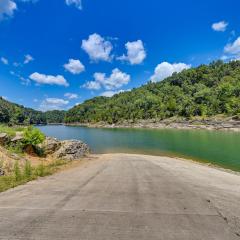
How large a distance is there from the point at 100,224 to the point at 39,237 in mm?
2086

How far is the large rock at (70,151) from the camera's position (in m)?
37.5

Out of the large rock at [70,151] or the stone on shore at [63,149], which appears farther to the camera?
the stone on shore at [63,149]

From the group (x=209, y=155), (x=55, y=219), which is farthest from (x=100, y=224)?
(x=209, y=155)

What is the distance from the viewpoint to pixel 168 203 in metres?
Result: 12.4

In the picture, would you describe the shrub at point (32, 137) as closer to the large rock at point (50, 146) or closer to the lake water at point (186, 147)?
the large rock at point (50, 146)

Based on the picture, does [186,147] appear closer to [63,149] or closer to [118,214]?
[63,149]

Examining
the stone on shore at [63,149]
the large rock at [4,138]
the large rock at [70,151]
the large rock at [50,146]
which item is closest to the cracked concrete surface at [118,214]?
the large rock at [4,138]

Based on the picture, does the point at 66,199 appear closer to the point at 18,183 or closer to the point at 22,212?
the point at 22,212

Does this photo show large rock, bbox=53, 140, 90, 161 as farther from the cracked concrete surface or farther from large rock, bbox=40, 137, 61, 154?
the cracked concrete surface

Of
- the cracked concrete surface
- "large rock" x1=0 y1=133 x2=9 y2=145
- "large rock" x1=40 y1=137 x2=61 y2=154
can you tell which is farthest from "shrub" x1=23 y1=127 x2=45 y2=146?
the cracked concrete surface

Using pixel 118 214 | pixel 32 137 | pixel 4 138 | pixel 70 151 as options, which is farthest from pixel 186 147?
pixel 118 214

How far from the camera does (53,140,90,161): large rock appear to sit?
37.5 m

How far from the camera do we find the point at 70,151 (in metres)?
38.9

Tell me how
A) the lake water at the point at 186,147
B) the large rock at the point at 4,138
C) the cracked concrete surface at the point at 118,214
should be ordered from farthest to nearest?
the lake water at the point at 186,147 < the large rock at the point at 4,138 < the cracked concrete surface at the point at 118,214
